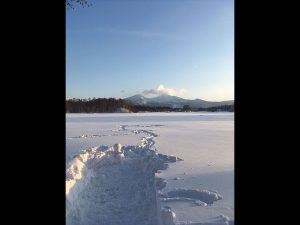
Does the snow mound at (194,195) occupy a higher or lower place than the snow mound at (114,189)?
higher

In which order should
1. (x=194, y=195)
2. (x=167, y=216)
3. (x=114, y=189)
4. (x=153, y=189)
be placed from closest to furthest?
(x=167, y=216)
(x=194, y=195)
(x=153, y=189)
(x=114, y=189)

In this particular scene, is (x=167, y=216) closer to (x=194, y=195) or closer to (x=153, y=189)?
(x=194, y=195)

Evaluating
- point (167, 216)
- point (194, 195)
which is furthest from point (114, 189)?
point (167, 216)

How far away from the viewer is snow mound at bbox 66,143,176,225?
5.01 metres

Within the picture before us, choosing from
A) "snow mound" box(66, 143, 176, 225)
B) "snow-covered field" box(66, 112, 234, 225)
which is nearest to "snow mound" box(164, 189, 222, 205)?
"snow-covered field" box(66, 112, 234, 225)

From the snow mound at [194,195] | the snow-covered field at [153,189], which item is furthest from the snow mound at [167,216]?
the snow mound at [194,195]

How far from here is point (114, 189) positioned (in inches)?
267

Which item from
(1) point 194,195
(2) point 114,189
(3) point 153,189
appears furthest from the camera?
(2) point 114,189

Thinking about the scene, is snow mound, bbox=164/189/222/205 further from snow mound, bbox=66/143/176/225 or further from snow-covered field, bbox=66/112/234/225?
snow mound, bbox=66/143/176/225

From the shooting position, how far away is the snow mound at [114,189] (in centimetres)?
501

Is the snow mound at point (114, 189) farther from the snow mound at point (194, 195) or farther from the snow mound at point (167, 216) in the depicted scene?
the snow mound at point (194, 195)
